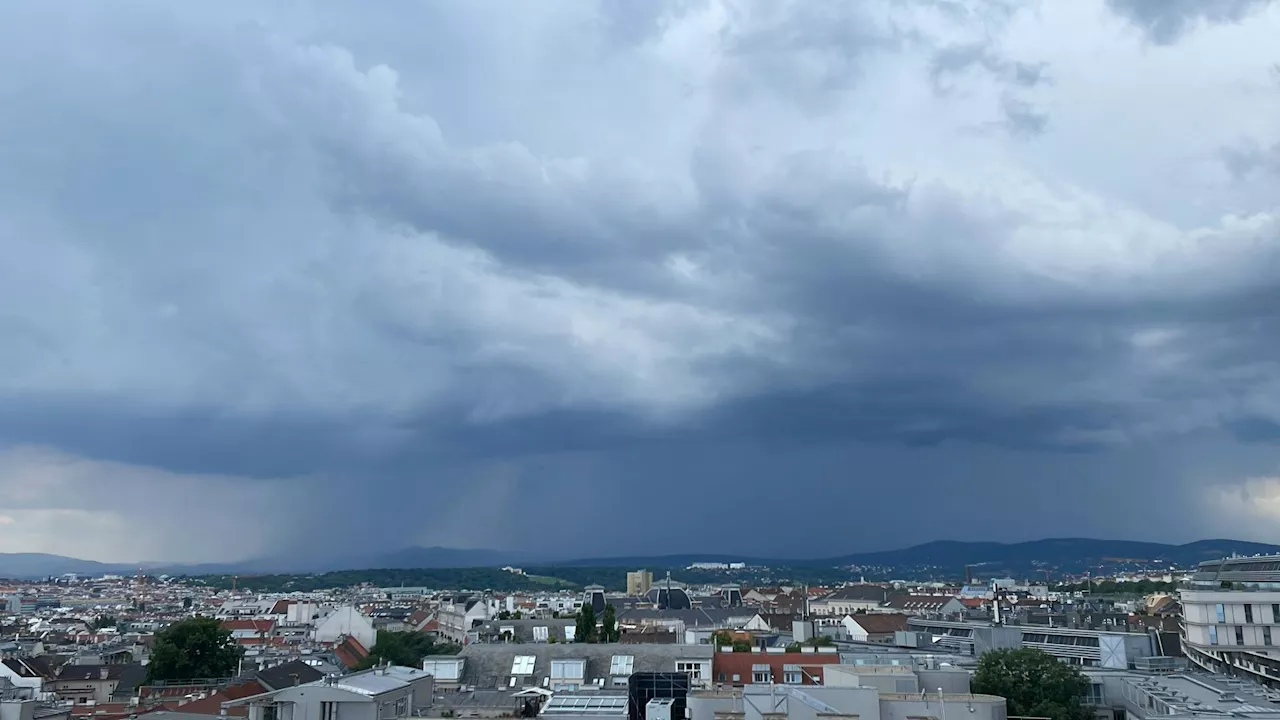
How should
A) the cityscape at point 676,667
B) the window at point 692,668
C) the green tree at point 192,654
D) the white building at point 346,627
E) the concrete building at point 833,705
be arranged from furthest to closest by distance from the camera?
1. the white building at point 346,627
2. the green tree at point 192,654
3. the window at point 692,668
4. the cityscape at point 676,667
5. the concrete building at point 833,705

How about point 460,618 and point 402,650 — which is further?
point 460,618

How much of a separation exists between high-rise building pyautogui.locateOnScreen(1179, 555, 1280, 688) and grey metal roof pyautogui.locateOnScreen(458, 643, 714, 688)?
34577 mm

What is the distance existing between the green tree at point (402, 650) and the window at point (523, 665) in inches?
→ 732

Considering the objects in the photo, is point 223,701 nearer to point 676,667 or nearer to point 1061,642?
point 676,667

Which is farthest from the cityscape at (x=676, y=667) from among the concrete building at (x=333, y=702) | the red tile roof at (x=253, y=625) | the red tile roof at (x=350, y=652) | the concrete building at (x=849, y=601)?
the concrete building at (x=849, y=601)

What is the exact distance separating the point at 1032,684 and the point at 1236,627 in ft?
97.6

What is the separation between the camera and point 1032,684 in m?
45.8

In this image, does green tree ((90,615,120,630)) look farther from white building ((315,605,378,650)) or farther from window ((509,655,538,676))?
window ((509,655,538,676))

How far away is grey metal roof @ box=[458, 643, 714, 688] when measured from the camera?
59.9 meters

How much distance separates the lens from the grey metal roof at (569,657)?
59938 mm

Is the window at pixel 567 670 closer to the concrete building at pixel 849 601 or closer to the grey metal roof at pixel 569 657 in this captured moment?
the grey metal roof at pixel 569 657

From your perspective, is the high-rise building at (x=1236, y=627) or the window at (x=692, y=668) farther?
the high-rise building at (x=1236, y=627)

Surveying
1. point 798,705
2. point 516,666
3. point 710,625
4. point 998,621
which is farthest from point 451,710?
point 710,625

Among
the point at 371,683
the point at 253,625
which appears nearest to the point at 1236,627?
the point at 371,683
